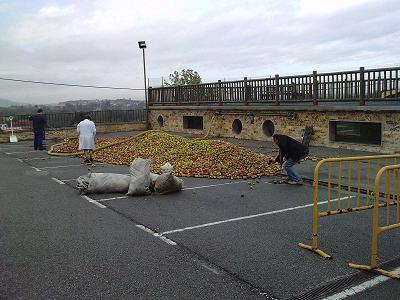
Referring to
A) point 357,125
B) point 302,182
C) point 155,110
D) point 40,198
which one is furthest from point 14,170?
point 155,110

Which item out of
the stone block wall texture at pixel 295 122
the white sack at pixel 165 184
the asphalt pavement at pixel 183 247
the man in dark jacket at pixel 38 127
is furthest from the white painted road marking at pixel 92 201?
the man in dark jacket at pixel 38 127

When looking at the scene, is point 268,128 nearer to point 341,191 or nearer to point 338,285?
point 341,191

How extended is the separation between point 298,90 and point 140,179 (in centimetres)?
1018

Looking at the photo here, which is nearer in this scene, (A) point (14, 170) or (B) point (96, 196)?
(B) point (96, 196)

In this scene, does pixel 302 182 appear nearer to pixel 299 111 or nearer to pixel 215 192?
pixel 215 192

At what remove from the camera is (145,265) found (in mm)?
4992

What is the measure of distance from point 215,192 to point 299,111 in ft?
28.7

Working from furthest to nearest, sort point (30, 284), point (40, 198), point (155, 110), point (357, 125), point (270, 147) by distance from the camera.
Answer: point (155, 110) → point (270, 147) → point (357, 125) → point (40, 198) → point (30, 284)

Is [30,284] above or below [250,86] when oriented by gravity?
below

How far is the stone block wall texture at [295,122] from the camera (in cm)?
1355

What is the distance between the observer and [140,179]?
8.86 m

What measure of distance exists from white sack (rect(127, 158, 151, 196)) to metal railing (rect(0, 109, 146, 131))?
15.9 meters

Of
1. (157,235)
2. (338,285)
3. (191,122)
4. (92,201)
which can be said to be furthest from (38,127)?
(338,285)

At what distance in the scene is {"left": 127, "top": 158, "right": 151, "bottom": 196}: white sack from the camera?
880 cm
